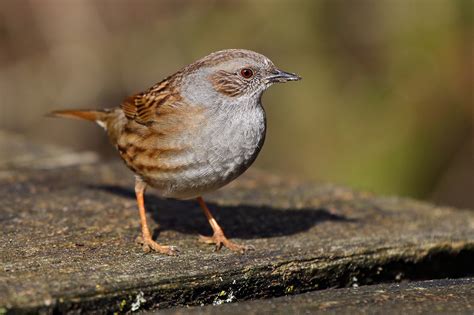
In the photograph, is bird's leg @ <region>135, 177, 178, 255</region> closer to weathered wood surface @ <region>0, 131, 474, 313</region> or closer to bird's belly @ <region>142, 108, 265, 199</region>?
weathered wood surface @ <region>0, 131, 474, 313</region>

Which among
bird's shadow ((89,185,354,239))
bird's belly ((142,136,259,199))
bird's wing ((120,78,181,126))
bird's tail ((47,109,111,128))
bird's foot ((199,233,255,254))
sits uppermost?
bird's wing ((120,78,181,126))

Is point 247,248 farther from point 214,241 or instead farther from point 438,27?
point 438,27

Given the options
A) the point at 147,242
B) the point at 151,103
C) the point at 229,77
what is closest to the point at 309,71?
the point at 229,77

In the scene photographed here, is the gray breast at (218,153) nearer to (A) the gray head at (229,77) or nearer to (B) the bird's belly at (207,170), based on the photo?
(B) the bird's belly at (207,170)

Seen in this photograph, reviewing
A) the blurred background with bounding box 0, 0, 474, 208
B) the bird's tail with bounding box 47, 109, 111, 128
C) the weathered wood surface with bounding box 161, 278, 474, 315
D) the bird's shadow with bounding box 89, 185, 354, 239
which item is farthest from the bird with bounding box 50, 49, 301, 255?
the blurred background with bounding box 0, 0, 474, 208

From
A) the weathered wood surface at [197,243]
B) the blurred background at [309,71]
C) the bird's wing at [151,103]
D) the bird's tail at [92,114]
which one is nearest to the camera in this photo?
the weathered wood surface at [197,243]

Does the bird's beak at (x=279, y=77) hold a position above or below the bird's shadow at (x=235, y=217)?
above

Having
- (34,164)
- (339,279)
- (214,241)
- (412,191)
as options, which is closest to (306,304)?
(339,279)

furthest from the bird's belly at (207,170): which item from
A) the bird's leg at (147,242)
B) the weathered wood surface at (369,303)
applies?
the weathered wood surface at (369,303)
